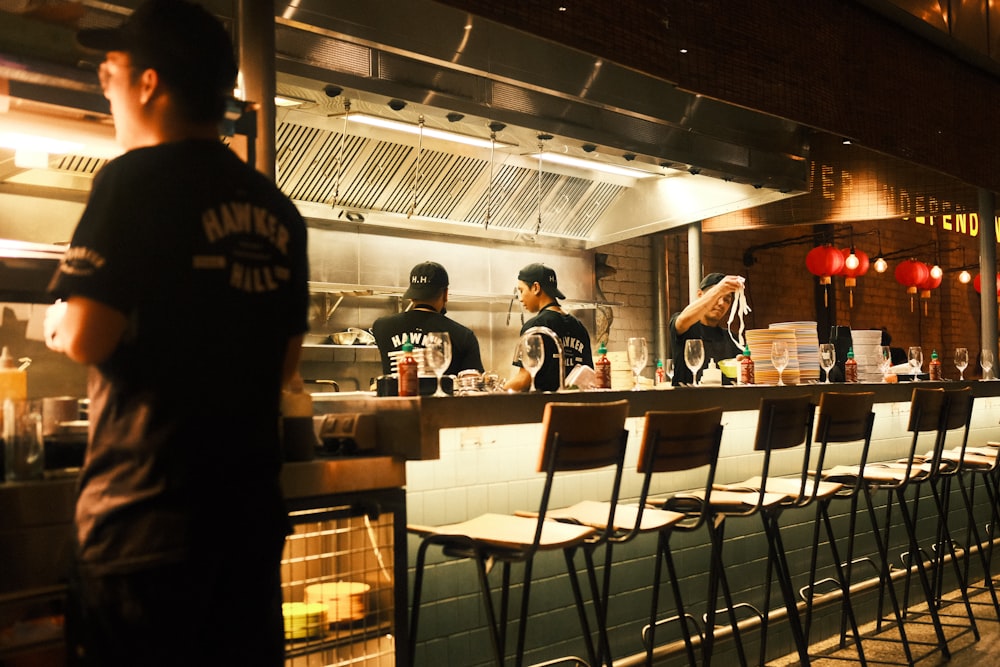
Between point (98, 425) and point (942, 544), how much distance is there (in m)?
4.79

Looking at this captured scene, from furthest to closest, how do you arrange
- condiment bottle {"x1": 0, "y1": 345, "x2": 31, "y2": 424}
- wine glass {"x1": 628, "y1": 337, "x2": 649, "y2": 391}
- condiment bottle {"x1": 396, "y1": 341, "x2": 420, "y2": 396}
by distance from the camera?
wine glass {"x1": 628, "y1": 337, "x2": 649, "y2": 391} → condiment bottle {"x1": 396, "y1": 341, "x2": 420, "y2": 396} → condiment bottle {"x1": 0, "y1": 345, "x2": 31, "y2": 424}

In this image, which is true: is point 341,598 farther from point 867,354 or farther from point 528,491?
point 867,354

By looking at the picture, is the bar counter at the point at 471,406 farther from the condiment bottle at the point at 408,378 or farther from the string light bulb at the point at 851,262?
the string light bulb at the point at 851,262

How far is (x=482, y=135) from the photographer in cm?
528

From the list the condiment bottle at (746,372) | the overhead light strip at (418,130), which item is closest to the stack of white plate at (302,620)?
the condiment bottle at (746,372)

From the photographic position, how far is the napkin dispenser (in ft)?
8.25

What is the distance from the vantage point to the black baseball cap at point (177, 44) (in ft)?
5.44

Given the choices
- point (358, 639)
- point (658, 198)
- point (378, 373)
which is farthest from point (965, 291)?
point (358, 639)

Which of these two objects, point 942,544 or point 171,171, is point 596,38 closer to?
point 171,171

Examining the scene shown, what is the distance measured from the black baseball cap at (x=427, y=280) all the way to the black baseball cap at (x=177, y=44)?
3.16 m

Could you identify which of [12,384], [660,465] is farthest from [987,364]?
[12,384]

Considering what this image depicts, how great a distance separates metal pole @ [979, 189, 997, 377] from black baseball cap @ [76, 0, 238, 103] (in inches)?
261

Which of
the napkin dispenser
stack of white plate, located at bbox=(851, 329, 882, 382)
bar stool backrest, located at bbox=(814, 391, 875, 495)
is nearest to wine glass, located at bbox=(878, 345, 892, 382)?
stack of white plate, located at bbox=(851, 329, 882, 382)

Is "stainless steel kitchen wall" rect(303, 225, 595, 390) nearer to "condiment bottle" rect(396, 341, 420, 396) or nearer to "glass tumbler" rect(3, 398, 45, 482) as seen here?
"condiment bottle" rect(396, 341, 420, 396)
